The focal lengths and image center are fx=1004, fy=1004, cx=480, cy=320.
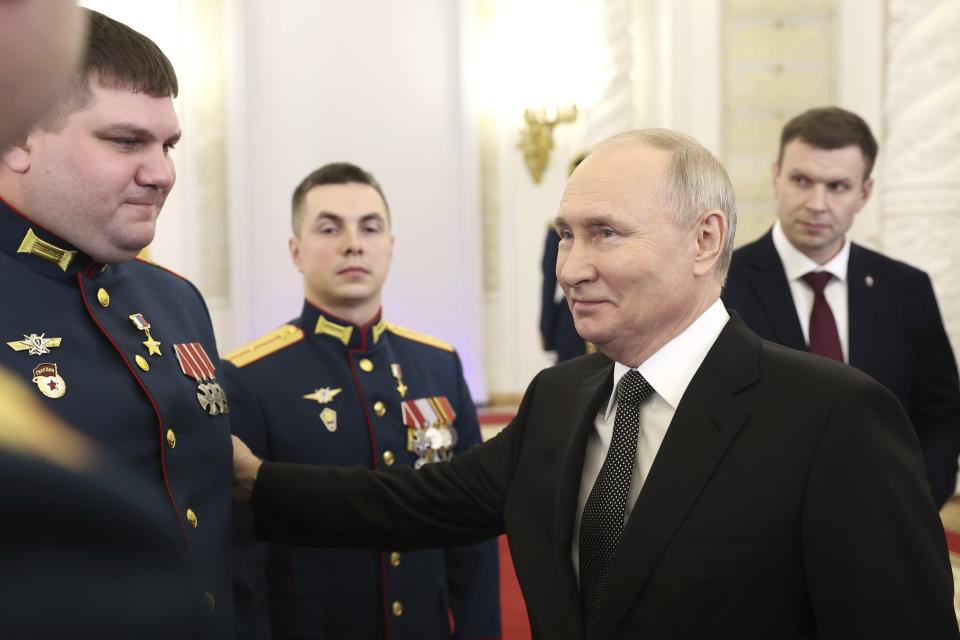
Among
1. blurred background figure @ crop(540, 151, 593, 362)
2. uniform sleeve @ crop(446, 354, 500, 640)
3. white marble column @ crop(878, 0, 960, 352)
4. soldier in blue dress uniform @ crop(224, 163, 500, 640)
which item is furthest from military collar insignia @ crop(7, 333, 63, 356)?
white marble column @ crop(878, 0, 960, 352)

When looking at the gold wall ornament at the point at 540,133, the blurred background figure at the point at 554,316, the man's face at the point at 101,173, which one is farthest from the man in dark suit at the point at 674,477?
the gold wall ornament at the point at 540,133

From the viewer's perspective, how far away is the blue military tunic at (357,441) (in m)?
2.29

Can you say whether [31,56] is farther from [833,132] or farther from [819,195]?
[833,132]

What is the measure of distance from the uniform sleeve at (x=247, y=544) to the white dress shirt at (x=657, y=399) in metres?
0.68

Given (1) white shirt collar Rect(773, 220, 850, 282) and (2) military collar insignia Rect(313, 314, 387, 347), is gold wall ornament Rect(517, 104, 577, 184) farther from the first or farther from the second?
(2) military collar insignia Rect(313, 314, 387, 347)

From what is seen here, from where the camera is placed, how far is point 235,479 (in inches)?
78.2

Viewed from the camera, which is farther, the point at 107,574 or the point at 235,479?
the point at 235,479

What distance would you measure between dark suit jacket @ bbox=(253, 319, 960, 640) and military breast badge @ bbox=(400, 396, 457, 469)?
773 millimetres

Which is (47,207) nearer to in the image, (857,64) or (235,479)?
(235,479)

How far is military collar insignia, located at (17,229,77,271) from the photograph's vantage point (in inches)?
59.5

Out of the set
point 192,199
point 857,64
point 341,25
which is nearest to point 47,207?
point 857,64

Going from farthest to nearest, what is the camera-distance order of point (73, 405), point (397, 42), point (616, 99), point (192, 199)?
1. point (397, 42)
2. point (192, 199)
3. point (616, 99)
4. point (73, 405)

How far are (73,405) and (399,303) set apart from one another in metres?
7.87

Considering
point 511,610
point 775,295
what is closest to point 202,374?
point 775,295
